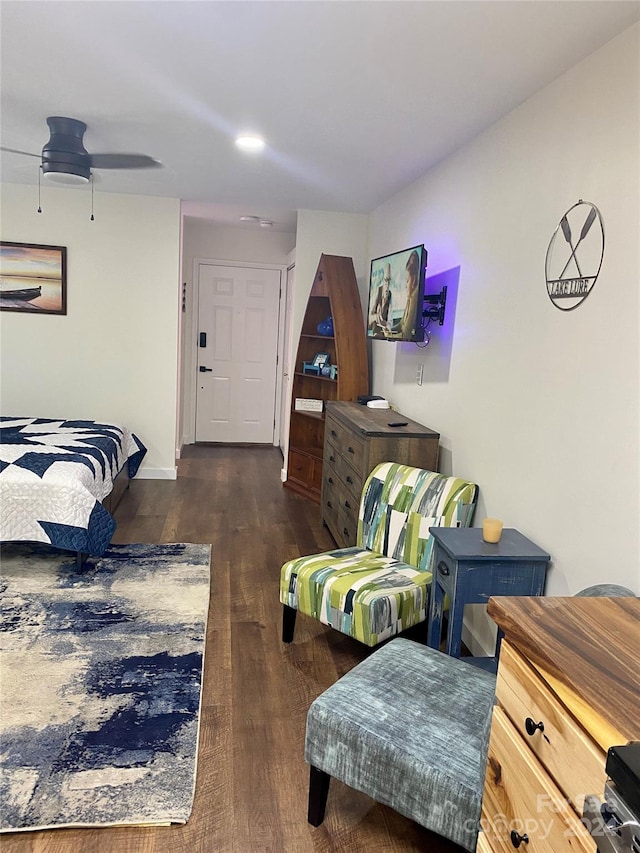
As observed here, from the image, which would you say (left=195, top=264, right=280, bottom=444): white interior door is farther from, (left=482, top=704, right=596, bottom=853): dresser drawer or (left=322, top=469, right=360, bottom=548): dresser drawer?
(left=482, top=704, right=596, bottom=853): dresser drawer

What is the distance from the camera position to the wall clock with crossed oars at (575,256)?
2.03 metres

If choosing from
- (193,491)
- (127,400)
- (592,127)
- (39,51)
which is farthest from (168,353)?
(592,127)

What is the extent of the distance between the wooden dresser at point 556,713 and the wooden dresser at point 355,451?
192cm

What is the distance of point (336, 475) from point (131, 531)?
1.45 m

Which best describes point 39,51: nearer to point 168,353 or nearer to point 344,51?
point 344,51

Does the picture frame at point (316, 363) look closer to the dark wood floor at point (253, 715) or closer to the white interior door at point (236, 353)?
the dark wood floor at point (253, 715)

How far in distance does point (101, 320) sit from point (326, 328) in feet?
6.33

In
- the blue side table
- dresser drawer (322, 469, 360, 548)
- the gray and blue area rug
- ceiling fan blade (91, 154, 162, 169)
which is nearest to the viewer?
the gray and blue area rug

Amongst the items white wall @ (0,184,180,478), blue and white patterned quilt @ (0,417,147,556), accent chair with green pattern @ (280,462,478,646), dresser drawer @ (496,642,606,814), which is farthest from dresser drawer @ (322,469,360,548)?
dresser drawer @ (496,642,606,814)

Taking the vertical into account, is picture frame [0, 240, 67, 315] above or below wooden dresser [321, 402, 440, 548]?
above

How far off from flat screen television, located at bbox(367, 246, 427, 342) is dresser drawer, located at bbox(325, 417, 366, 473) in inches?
25.3

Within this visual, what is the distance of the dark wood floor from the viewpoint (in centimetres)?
173

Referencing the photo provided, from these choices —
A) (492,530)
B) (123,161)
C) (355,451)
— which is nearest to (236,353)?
(123,161)

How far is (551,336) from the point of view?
7.50 ft
